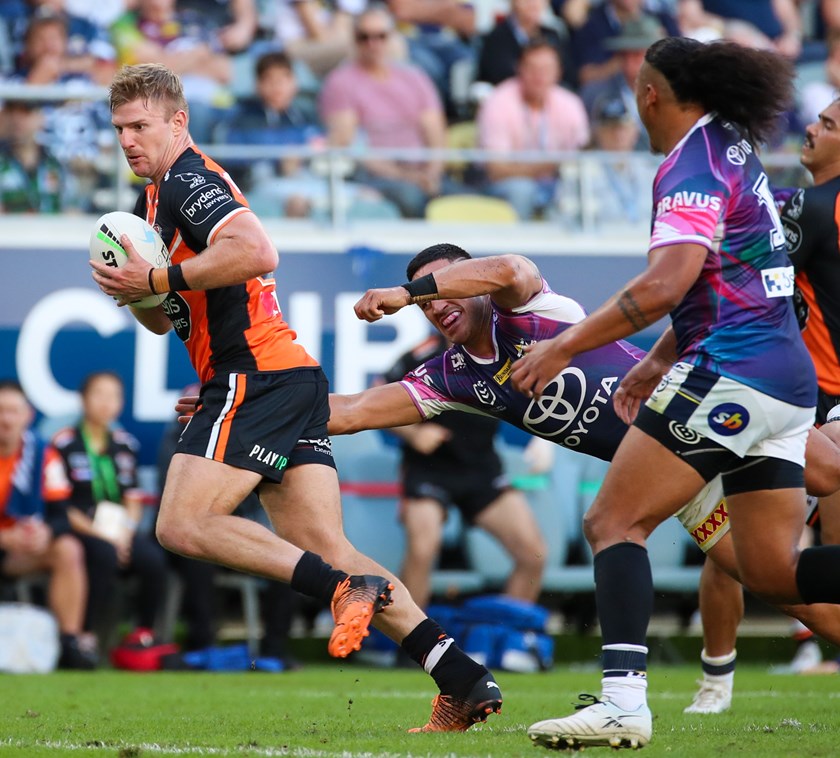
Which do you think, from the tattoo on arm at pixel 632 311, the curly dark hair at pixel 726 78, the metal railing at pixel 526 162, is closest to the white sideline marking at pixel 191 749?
the tattoo on arm at pixel 632 311

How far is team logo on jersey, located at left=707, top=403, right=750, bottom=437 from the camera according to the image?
16.1 feet

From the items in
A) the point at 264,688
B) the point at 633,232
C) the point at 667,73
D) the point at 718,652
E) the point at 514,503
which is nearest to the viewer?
the point at 667,73

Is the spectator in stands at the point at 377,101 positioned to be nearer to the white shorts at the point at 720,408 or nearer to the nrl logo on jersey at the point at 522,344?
the nrl logo on jersey at the point at 522,344

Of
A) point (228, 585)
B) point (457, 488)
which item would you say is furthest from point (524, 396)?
point (228, 585)

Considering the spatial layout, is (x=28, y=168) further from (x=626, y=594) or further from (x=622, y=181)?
(x=626, y=594)

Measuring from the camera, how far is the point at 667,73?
508 centimetres

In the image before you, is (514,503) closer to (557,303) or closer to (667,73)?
(557,303)

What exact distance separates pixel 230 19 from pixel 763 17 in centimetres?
635

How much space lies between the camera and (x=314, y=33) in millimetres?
14500

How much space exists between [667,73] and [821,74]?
11.3m

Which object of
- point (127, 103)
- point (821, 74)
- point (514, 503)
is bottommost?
point (514, 503)

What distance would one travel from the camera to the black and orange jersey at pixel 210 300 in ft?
19.7

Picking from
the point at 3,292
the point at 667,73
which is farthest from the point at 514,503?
the point at 667,73

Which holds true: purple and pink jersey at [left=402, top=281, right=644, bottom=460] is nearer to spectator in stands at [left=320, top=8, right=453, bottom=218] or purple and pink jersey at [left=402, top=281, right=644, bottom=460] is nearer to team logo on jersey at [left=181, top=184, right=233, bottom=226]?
team logo on jersey at [left=181, top=184, right=233, bottom=226]
